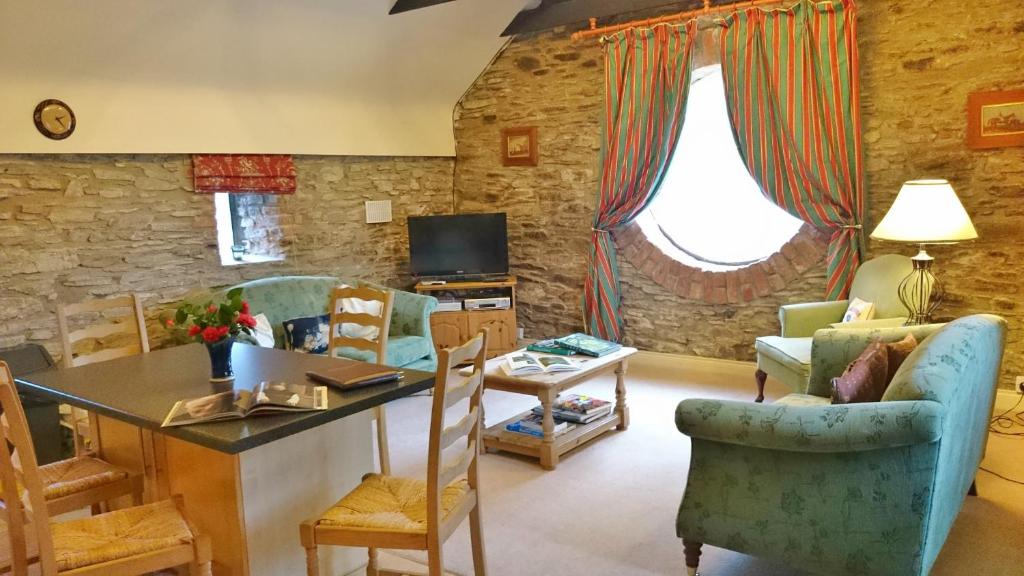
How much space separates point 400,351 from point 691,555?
2.67m

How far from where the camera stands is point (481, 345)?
7.66 ft

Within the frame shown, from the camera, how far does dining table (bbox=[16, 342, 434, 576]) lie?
2.18 metres

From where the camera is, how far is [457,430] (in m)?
2.23

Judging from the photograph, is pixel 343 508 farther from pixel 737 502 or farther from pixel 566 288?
pixel 566 288

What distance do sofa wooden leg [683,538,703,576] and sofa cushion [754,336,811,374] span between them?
1490 millimetres

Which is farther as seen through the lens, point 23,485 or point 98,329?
point 98,329

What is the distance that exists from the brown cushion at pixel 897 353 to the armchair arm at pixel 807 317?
1575 millimetres

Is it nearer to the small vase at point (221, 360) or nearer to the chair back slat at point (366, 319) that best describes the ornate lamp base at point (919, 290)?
the chair back slat at point (366, 319)

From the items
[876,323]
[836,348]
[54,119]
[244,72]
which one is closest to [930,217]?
[876,323]

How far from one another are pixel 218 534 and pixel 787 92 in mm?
4243

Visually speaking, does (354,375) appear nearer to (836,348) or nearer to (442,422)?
(442,422)

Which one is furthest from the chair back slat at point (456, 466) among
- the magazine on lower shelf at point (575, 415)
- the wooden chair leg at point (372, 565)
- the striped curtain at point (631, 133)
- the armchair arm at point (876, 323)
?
the striped curtain at point (631, 133)

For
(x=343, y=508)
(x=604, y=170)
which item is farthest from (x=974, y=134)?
(x=343, y=508)

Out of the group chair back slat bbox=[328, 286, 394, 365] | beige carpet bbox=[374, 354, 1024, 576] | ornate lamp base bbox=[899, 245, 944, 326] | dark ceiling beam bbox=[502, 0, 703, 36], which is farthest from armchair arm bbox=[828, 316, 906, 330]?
dark ceiling beam bbox=[502, 0, 703, 36]
